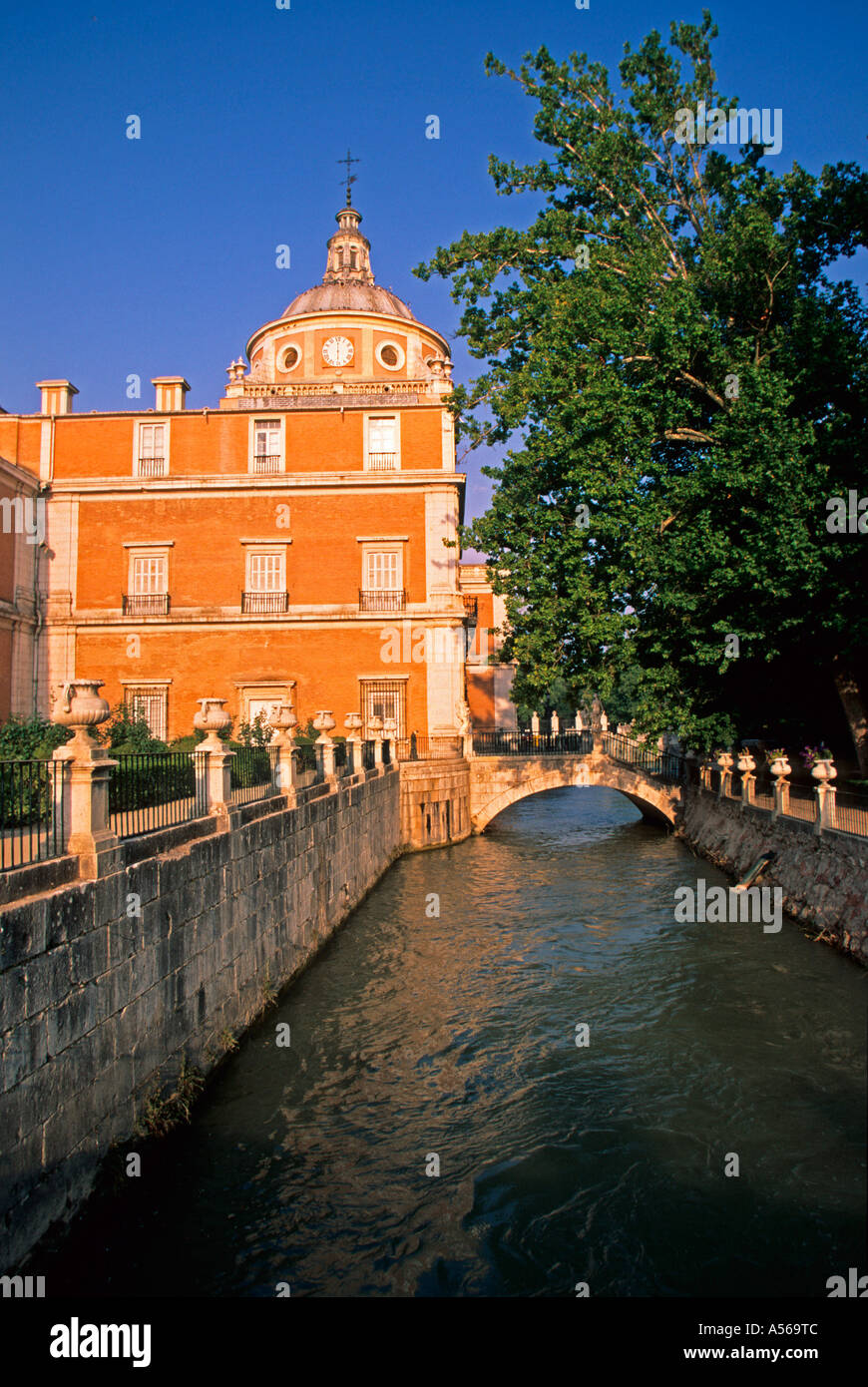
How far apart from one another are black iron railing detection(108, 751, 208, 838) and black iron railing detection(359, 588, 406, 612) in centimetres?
1818

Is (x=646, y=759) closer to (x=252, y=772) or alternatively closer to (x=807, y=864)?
(x=807, y=864)

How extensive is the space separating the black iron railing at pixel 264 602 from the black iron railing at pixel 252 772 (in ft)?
49.5

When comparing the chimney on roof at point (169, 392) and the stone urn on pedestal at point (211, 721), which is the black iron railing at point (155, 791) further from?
the chimney on roof at point (169, 392)

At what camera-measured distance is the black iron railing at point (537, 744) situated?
28.7 metres

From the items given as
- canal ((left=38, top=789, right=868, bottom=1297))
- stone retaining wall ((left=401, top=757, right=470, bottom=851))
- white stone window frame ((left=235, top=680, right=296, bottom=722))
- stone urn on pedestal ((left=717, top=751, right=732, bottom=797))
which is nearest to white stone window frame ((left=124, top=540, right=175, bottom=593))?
white stone window frame ((left=235, top=680, right=296, bottom=722))

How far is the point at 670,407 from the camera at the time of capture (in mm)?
18172

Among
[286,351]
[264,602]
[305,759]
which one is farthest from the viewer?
[286,351]

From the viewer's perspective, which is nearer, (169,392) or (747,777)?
(747,777)

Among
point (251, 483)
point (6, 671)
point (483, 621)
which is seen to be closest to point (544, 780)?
point (251, 483)

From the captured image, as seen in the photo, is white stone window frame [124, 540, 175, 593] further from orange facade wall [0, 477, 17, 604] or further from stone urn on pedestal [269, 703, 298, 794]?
stone urn on pedestal [269, 703, 298, 794]

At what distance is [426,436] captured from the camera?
28.4m

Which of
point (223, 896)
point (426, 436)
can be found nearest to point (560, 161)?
point (426, 436)

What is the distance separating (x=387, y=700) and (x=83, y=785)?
70.9 feet
